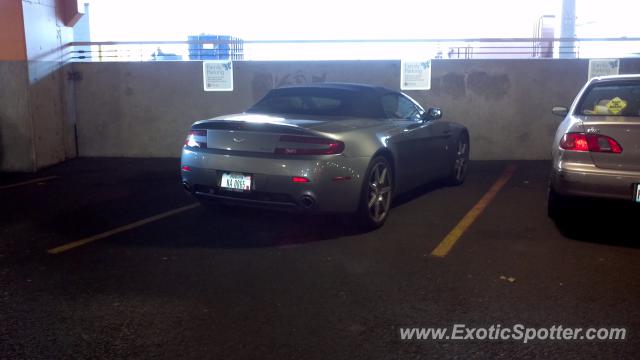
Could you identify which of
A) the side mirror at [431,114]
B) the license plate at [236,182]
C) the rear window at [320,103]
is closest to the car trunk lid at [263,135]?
the license plate at [236,182]

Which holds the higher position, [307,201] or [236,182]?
[236,182]

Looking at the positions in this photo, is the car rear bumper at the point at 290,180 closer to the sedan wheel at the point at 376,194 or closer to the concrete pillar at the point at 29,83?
the sedan wheel at the point at 376,194

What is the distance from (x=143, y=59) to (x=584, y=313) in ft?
32.5

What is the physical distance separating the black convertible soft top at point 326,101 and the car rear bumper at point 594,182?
1.89 m

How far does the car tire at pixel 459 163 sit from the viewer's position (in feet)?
26.1

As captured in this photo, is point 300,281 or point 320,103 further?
point 320,103

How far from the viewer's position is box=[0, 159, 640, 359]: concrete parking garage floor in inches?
127

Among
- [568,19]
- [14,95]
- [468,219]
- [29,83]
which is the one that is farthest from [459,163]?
[568,19]

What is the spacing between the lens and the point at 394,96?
274 inches

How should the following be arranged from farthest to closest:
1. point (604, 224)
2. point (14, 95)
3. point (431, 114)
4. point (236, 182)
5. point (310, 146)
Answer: point (14, 95)
point (431, 114)
point (604, 224)
point (236, 182)
point (310, 146)

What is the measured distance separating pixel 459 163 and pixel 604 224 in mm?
2497

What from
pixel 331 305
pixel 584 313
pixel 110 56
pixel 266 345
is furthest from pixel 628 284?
pixel 110 56

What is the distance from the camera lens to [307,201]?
16.8 feet

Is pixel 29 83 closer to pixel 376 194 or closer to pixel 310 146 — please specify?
pixel 310 146
